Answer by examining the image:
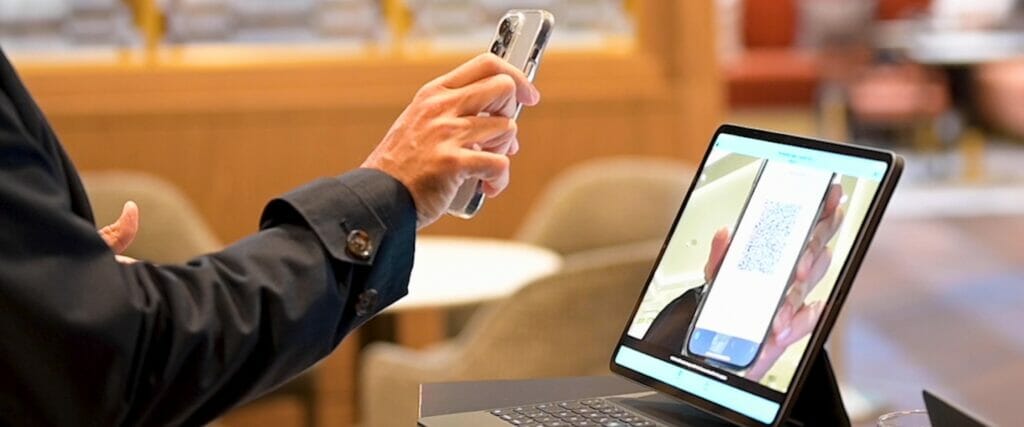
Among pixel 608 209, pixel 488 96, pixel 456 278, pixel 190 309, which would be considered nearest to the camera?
pixel 190 309

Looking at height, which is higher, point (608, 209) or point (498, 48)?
point (498, 48)

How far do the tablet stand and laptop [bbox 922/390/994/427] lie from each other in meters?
0.10

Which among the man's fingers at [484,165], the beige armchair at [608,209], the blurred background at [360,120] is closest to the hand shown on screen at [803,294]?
the man's fingers at [484,165]

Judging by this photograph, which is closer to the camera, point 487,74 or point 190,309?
point 190,309

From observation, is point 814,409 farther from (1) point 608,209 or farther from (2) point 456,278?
(1) point 608,209

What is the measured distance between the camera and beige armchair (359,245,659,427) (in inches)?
115

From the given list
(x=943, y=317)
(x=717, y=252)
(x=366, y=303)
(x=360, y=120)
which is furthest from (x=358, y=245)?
(x=943, y=317)

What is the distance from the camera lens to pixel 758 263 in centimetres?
126

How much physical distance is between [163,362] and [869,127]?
29.7 ft

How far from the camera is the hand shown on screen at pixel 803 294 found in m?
1.20

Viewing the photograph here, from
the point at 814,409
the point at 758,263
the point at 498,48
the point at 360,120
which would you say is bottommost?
the point at 360,120

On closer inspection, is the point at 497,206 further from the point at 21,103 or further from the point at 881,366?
the point at 21,103

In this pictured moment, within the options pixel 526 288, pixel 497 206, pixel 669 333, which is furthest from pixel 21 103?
pixel 497 206

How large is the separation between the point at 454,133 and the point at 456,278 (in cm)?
232
